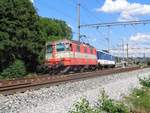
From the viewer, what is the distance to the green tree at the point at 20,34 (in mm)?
34638

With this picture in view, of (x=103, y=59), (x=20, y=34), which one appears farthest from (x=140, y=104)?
(x=103, y=59)

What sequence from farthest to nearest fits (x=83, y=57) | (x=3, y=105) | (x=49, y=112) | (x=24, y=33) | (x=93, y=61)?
1. (x=93, y=61)
2. (x=83, y=57)
3. (x=24, y=33)
4. (x=3, y=105)
5. (x=49, y=112)

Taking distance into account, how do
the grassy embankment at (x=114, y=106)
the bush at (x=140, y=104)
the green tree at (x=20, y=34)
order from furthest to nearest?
the green tree at (x=20, y=34) < the bush at (x=140, y=104) < the grassy embankment at (x=114, y=106)

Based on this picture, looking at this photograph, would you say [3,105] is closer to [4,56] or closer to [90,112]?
[90,112]

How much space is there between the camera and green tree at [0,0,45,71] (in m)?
34.6

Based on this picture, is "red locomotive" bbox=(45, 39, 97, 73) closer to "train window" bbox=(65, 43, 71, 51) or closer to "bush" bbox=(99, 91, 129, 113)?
"train window" bbox=(65, 43, 71, 51)

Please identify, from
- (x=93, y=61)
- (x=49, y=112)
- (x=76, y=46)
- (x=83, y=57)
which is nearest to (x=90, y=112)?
(x=49, y=112)

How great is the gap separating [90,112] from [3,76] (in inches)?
894

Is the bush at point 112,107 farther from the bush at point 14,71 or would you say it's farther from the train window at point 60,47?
the train window at point 60,47

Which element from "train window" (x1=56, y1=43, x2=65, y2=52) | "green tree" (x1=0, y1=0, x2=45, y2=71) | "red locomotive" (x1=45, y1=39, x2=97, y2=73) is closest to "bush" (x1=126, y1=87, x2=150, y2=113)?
"green tree" (x1=0, y1=0, x2=45, y2=71)

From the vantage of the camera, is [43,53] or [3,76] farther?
[43,53]

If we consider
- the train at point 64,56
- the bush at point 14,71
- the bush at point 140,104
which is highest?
the train at point 64,56

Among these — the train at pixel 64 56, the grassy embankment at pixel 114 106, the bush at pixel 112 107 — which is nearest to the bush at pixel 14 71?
the train at pixel 64 56

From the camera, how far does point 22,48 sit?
36.4m
